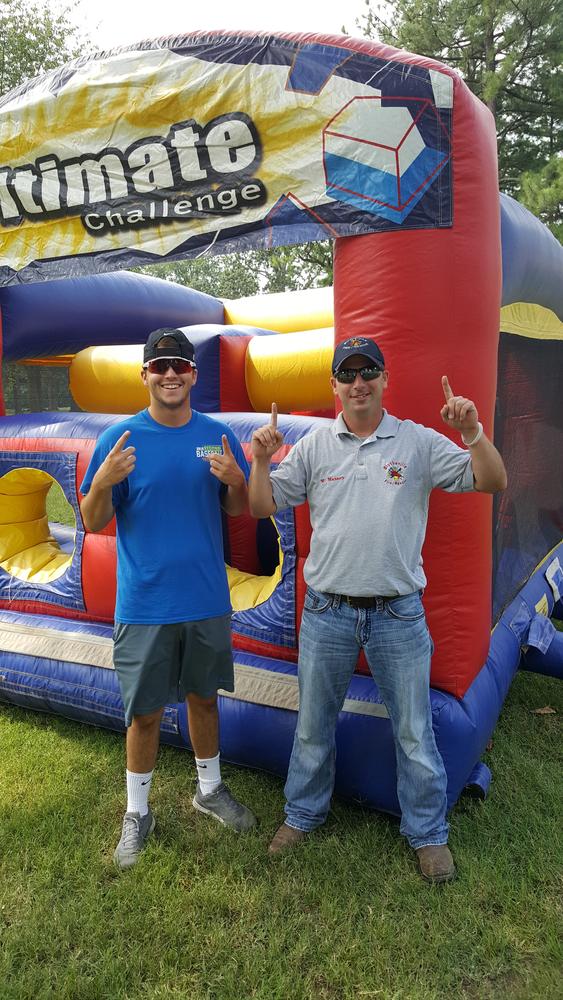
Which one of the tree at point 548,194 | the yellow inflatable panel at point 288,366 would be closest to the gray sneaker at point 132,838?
the yellow inflatable panel at point 288,366

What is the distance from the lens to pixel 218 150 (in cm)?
266

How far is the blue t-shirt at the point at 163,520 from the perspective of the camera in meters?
2.22

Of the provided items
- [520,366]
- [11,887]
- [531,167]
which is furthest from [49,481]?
[531,167]

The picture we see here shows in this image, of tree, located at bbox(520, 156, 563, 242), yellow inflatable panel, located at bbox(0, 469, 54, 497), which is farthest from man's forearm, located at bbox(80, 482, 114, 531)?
tree, located at bbox(520, 156, 563, 242)

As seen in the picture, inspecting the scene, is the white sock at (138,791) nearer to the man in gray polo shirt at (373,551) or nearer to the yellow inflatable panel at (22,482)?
the man in gray polo shirt at (373,551)

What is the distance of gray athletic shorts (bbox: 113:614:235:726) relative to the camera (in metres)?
2.26

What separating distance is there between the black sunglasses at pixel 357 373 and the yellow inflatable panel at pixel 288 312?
3685mm

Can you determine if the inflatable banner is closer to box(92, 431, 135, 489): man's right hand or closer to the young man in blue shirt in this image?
the young man in blue shirt

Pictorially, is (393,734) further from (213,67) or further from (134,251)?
(213,67)

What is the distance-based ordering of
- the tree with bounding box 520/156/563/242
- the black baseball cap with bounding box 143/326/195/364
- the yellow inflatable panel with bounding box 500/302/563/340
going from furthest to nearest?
the tree with bounding box 520/156/563/242 < the yellow inflatable panel with bounding box 500/302/563/340 < the black baseball cap with bounding box 143/326/195/364

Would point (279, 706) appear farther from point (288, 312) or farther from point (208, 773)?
point (288, 312)

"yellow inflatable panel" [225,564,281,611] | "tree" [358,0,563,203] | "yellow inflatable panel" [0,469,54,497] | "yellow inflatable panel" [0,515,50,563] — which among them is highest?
"tree" [358,0,563,203]

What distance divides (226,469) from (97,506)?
0.41 metres

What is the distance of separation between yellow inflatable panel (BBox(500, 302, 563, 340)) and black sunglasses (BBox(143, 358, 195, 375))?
63.0 inches
